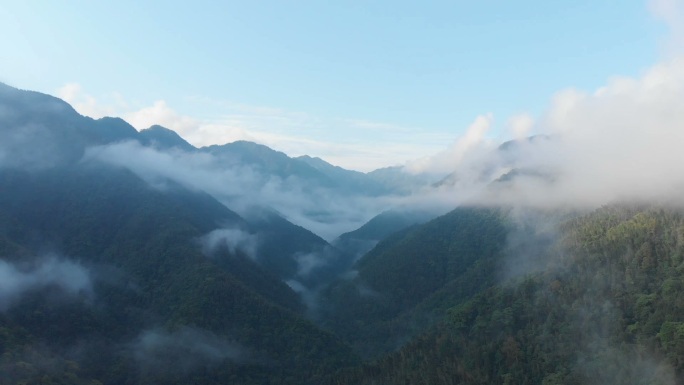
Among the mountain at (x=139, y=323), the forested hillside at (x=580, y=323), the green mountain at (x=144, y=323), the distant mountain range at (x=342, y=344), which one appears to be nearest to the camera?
the forested hillside at (x=580, y=323)

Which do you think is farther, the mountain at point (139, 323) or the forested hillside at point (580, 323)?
the mountain at point (139, 323)

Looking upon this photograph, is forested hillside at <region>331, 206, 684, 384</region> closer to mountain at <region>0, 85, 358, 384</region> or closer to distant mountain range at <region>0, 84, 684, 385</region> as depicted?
distant mountain range at <region>0, 84, 684, 385</region>

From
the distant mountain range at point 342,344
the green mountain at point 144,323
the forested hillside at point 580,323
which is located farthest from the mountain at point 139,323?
the forested hillside at point 580,323

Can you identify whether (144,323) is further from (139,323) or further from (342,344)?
(342,344)

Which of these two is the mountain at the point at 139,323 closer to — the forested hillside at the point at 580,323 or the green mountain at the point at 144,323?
the green mountain at the point at 144,323

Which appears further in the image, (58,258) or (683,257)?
(58,258)

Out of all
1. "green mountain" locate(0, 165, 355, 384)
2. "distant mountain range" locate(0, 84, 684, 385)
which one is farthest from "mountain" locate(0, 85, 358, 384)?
"distant mountain range" locate(0, 84, 684, 385)

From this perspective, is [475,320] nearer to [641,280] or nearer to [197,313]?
[641,280]

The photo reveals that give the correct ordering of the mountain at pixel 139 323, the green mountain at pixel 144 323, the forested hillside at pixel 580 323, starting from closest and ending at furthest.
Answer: the forested hillside at pixel 580 323
the mountain at pixel 139 323
the green mountain at pixel 144 323

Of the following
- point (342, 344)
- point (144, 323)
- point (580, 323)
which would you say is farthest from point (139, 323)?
point (580, 323)

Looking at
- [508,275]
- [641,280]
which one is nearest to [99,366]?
[508,275]

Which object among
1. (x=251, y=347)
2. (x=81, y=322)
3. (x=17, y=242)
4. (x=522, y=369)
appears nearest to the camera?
(x=522, y=369)
